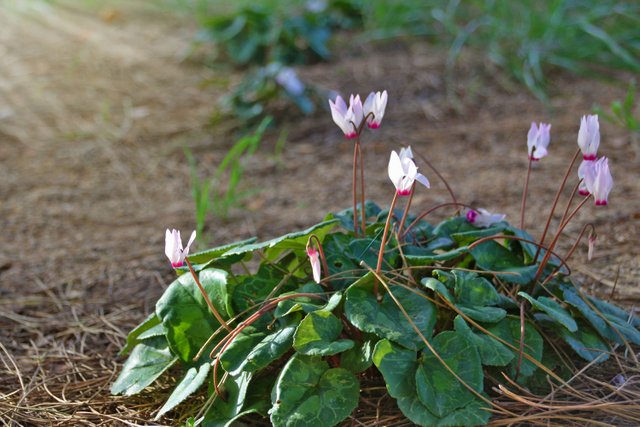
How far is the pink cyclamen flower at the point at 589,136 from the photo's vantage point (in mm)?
1532

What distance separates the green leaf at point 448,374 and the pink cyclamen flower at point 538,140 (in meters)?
0.50

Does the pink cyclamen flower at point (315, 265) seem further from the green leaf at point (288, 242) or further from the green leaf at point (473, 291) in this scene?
the green leaf at point (473, 291)

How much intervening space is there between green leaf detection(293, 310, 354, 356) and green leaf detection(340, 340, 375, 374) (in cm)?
5

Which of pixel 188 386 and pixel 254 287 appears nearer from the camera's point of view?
pixel 188 386

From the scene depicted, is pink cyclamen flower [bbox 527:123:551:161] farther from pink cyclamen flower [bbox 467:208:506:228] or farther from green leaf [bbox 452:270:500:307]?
green leaf [bbox 452:270:500:307]

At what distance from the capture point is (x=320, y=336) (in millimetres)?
1450

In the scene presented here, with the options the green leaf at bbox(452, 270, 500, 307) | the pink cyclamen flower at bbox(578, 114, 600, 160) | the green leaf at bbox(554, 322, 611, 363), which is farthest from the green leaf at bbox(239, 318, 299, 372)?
the pink cyclamen flower at bbox(578, 114, 600, 160)

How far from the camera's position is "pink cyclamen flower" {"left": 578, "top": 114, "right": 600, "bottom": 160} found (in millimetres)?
1532

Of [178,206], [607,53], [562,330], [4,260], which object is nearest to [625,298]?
[562,330]

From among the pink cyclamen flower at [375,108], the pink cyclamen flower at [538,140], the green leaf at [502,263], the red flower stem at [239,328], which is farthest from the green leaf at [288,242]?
the pink cyclamen flower at [538,140]

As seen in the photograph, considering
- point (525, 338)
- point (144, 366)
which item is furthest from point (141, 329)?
point (525, 338)

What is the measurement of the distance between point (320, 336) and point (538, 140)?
695mm

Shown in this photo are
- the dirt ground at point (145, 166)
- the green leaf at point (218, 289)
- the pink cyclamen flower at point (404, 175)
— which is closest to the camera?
the pink cyclamen flower at point (404, 175)

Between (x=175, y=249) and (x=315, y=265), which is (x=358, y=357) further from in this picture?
(x=175, y=249)
